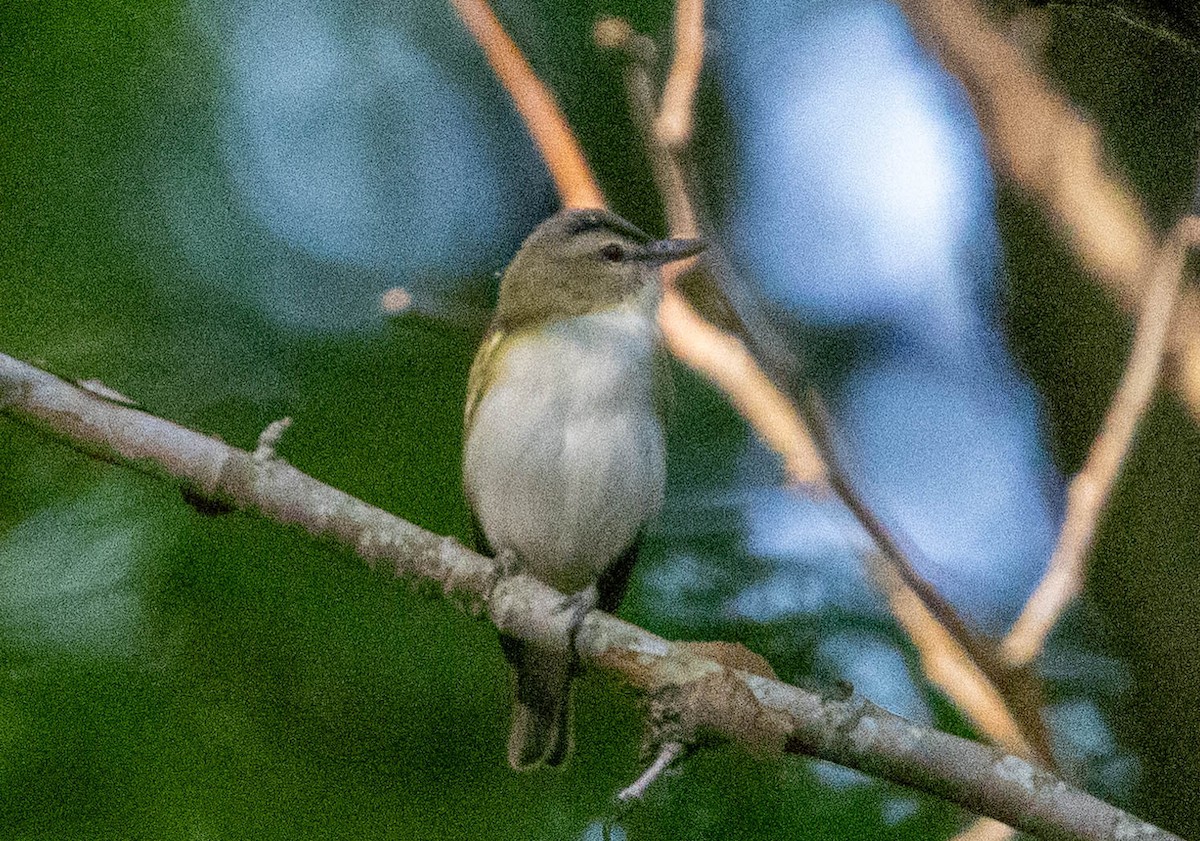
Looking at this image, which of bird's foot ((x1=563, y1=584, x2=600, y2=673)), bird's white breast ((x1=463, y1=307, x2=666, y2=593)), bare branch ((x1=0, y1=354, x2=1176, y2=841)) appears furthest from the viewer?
bird's white breast ((x1=463, y1=307, x2=666, y2=593))

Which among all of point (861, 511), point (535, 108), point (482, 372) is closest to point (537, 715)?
point (482, 372)

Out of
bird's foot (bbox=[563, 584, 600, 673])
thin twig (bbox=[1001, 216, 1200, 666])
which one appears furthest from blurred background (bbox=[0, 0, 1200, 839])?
bird's foot (bbox=[563, 584, 600, 673])

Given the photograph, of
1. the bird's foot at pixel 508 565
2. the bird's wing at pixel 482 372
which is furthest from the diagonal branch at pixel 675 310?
the bird's foot at pixel 508 565

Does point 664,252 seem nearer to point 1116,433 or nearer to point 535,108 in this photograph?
point 535,108

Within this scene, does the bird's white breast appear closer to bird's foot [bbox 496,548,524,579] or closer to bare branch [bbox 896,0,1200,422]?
bird's foot [bbox 496,548,524,579]

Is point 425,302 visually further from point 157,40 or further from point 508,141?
point 157,40

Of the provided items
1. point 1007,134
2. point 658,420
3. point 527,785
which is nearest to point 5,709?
point 527,785
